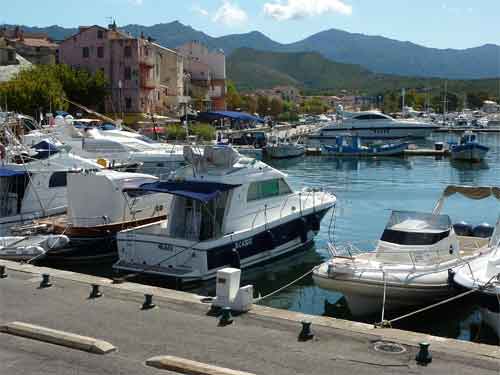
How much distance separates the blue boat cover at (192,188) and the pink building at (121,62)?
171 feet

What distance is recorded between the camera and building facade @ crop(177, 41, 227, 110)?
9538cm

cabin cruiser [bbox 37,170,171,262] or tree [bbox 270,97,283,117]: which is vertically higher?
tree [bbox 270,97,283,117]

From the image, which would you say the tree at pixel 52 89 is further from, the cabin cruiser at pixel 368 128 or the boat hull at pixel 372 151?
the cabin cruiser at pixel 368 128

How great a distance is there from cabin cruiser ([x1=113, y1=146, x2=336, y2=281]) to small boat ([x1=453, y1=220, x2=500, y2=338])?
249 inches

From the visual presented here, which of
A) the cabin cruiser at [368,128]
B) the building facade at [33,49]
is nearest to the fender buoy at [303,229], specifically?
the cabin cruiser at [368,128]

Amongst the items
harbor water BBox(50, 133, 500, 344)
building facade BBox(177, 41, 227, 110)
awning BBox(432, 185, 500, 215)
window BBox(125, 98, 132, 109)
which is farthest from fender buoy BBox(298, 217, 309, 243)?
building facade BBox(177, 41, 227, 110)

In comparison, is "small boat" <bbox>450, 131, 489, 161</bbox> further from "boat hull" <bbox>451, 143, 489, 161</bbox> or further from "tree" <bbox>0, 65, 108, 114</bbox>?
"tree" <bbox>0, 65, 108, 114</bbox>

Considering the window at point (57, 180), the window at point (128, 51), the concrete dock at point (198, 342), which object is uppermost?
the window at point (128, 51)

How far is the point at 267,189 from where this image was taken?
21938mm

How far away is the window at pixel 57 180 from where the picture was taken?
24750mm

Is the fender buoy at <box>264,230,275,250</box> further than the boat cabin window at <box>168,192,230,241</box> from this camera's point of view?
Yes

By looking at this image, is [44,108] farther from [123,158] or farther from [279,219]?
[279,219]

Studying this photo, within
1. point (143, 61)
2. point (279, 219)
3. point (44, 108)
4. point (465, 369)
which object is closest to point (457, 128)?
point (143, 61)

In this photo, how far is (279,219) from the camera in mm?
21891
